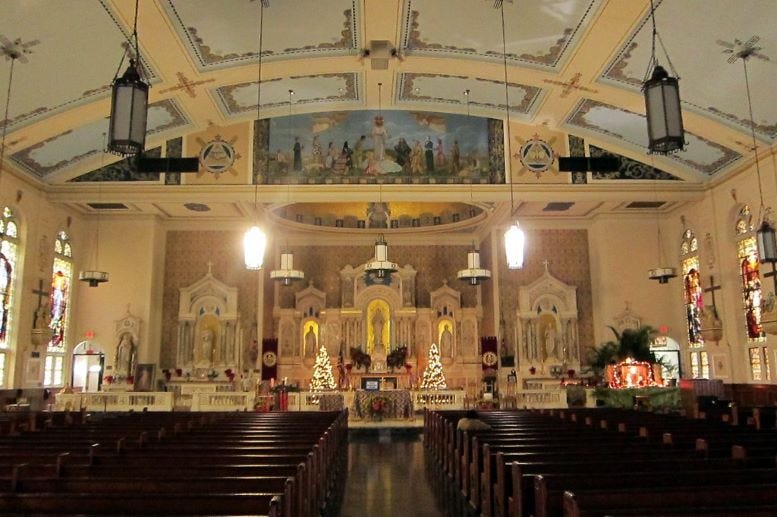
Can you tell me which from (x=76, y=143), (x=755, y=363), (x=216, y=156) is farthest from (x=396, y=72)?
(x=755, y=363)

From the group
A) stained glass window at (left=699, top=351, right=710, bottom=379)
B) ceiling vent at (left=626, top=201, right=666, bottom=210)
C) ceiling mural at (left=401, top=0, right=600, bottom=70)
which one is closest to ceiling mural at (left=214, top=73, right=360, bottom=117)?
ceiling mural at (left=401, top=0, right=600, bottom=70)

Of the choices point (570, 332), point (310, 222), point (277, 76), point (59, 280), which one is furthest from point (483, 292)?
point (59, 280)

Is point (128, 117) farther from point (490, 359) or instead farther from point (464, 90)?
point (490, 359)

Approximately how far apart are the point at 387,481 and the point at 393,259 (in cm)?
1712

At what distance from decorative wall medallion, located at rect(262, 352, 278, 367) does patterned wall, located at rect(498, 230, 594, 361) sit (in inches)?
338

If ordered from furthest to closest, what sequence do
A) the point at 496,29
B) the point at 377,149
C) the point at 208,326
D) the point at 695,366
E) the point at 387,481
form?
the point at 208,326, the point at 695,366, the point at 377,149, the point at 496,29, the point at 387,481

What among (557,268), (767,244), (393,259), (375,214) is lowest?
(767,244)

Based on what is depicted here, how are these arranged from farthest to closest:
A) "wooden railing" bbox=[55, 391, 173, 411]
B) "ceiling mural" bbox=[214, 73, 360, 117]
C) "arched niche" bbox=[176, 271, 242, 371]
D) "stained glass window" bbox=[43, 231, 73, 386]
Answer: "arched niche" bbox=[176, 271, 242, 371] < "stained glass window" bbox=[43, 231, 73, 386] < "wooden railing" bbox=[55, 391, 173, 411] < "ceiling mural" bbox=[214, 73, 360, 117]

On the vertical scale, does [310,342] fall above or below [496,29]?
below

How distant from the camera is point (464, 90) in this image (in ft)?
52.9

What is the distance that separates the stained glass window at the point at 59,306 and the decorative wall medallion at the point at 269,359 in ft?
21.6

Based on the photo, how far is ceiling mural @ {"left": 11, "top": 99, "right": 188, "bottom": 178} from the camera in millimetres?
16031

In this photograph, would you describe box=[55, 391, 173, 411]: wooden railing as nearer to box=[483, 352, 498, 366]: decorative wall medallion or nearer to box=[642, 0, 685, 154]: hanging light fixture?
box=[483, 352, 498, 366]: decorative wall medallion

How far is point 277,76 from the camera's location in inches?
577
